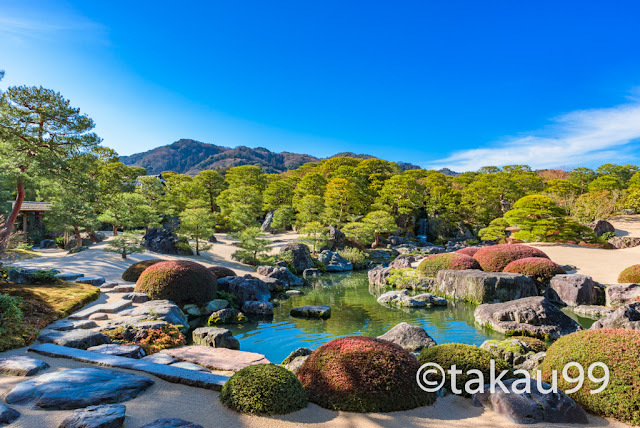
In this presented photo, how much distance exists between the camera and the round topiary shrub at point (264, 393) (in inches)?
133

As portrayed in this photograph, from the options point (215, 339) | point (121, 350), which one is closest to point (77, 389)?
point (121, 350)

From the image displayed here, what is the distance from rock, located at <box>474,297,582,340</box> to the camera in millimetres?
7652

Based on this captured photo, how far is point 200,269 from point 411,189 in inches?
967

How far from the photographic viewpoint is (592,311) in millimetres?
9773

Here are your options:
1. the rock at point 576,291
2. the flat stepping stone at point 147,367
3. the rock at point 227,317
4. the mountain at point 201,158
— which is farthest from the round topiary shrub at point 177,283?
the mountain at point 201,158

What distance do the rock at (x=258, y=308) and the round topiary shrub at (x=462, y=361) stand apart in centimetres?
643

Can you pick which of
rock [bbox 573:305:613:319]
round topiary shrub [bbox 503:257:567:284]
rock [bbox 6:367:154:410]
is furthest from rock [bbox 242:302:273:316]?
rock [bbox 573:305:613:319]

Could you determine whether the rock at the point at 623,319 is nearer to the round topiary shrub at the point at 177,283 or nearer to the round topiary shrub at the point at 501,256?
the round topiary shrub at the point at 501,256

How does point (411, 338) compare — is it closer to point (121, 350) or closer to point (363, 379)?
point (363, 379)

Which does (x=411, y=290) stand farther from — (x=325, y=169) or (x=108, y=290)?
(x=325, y=169)

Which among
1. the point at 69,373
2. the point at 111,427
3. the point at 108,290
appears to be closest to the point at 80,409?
the point at 111,427

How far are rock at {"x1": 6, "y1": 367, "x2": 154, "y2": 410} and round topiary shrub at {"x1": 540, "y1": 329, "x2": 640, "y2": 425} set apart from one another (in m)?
4.97

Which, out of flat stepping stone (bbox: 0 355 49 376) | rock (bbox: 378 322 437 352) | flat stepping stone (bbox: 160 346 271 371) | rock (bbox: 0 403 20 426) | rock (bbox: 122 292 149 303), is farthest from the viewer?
rock (bbox: 122 292 149 303)

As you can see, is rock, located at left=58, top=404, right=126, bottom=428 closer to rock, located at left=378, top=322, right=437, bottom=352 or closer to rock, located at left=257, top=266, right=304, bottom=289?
rock, located at left=378, top=322, right=437, bottom=352
